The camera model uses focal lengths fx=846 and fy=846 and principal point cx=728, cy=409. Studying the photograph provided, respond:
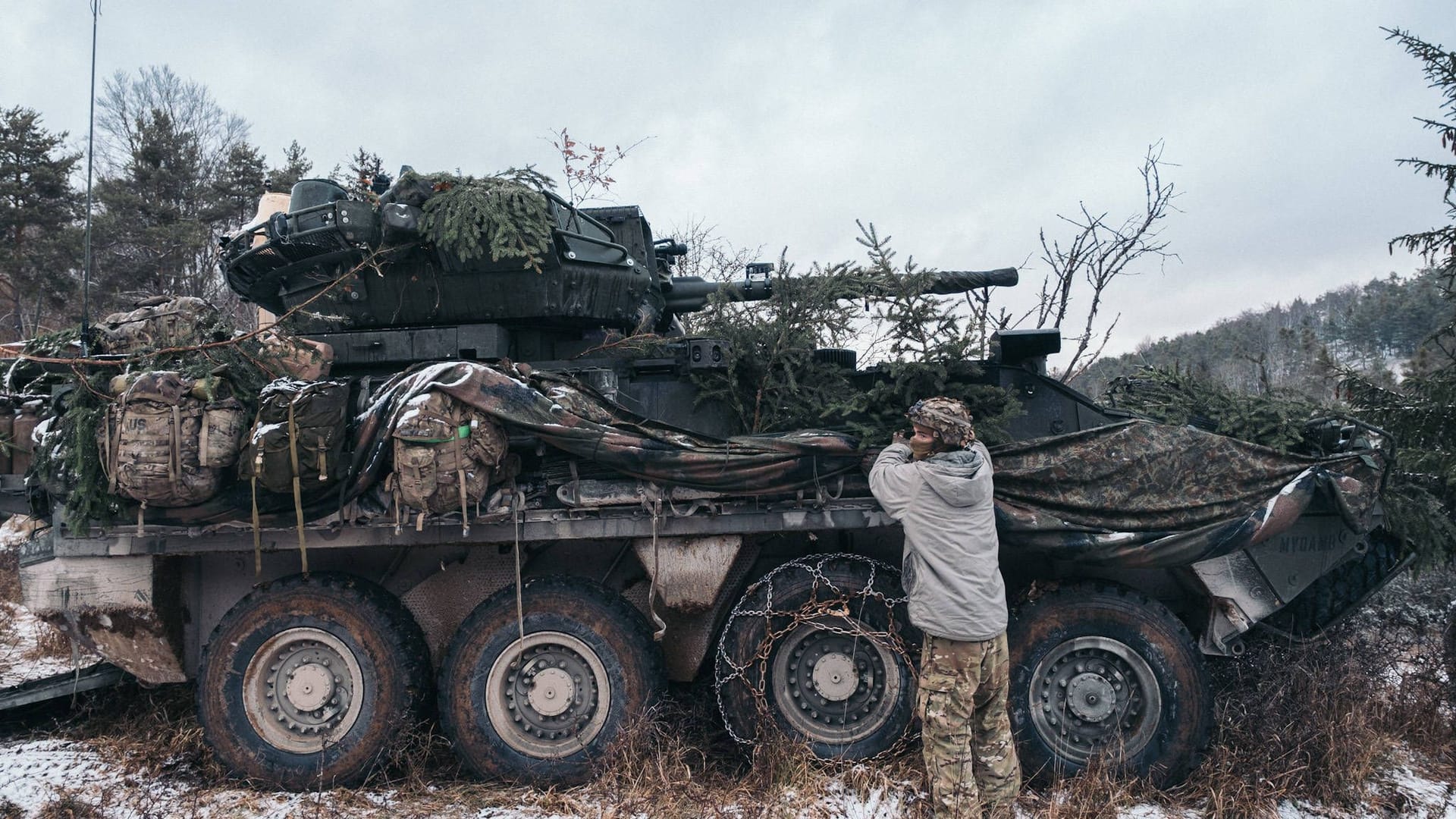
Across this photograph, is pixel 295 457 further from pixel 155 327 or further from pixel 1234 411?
pixel 1234 411

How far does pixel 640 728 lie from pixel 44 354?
438cm

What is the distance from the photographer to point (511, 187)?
5.11 meters

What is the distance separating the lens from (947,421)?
4.07 metres

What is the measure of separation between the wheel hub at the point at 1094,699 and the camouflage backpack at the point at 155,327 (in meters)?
5.21

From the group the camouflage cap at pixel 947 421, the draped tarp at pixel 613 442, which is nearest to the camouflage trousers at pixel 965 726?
the camouflage cap at pixel 947 421

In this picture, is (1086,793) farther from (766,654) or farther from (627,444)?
(627,444)

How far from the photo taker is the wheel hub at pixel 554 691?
4.67 m

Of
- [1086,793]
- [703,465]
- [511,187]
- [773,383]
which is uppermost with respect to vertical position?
[511,187]

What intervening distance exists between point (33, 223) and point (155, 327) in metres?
18.4

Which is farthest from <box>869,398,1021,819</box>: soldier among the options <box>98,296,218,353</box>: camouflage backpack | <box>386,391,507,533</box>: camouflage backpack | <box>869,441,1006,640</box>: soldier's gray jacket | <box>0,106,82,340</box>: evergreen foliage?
<box>0,106,82,340</box>: evergreen foliage

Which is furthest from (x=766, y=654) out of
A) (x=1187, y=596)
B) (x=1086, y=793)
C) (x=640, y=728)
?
(x=1187, y=596)

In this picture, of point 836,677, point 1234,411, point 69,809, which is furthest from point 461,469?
point 1234,411

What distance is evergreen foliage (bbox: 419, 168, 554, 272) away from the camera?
16.3ft

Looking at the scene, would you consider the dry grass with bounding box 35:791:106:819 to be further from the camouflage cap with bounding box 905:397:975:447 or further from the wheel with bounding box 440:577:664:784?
the camouflage cap with bounding box 905:397:975:447
